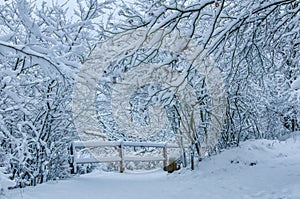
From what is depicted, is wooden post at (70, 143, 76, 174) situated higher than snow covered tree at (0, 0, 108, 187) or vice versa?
snow covered tree at (0, 0, 108, 187)

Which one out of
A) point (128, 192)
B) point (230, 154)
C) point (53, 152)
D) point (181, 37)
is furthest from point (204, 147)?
point (181, 37)

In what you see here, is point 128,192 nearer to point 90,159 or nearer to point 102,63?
point 102,63

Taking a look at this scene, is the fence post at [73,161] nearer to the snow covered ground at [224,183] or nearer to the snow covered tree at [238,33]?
the snow covered ground at [224,183]

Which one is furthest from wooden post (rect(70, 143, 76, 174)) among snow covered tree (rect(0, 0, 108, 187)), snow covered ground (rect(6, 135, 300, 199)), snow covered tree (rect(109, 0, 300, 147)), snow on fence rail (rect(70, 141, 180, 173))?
snow covered tree (rect(109, 0, 300, 147))

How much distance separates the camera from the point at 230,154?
23.6 ft

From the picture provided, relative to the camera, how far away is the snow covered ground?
15.7 ft

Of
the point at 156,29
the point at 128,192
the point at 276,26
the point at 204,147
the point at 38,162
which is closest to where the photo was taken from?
the point at 156,29

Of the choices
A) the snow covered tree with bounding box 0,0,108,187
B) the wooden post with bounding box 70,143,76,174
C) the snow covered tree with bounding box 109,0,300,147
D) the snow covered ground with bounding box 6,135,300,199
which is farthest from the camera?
the wooden post with bounding box 70,143,76,174

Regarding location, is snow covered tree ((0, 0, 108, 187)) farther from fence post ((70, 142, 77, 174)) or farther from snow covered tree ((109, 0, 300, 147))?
snow covered tree ((109, 0, 300, 147))

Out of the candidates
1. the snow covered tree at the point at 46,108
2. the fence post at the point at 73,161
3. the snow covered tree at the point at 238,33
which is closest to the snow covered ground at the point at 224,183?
the snow covered tree at the point at 46,108

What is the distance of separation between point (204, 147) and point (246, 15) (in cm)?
411

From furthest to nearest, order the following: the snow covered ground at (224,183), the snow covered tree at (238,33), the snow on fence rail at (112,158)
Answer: the snow on fence rail at (112,158)
the snow covered ground at (224,183)
the snow covered tree at (238,33)

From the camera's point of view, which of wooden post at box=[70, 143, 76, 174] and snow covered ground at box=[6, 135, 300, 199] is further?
wooden post at box=[70, 143, 76, 174]

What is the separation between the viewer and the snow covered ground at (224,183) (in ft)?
15.7
